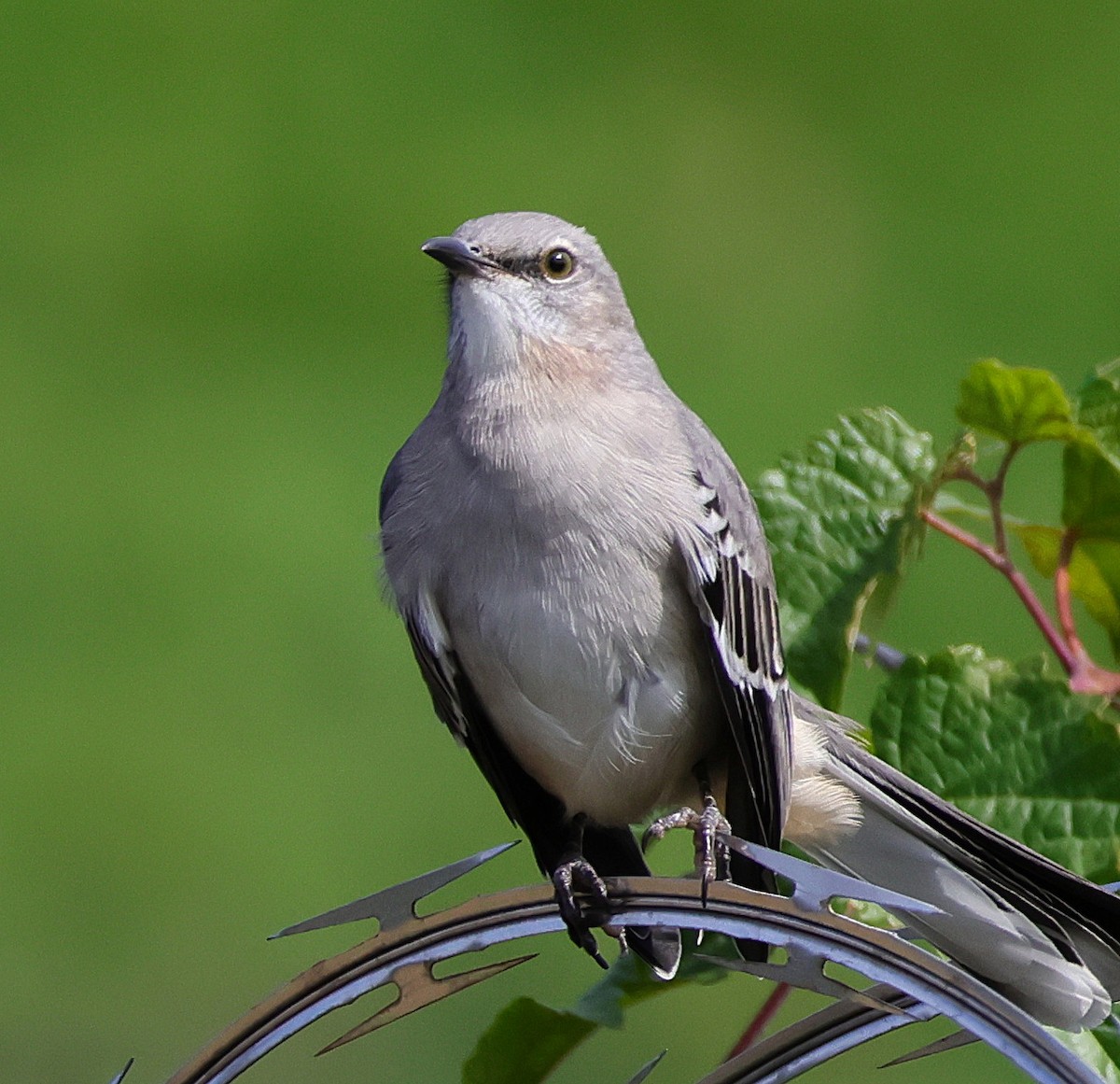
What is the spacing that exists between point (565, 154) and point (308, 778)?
2491mm

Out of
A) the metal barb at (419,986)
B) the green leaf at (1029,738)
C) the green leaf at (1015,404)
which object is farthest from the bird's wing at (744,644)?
the metal barb at (419,986)

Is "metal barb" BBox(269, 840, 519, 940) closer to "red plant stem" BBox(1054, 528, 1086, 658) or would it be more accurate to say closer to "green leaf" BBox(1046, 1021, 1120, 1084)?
"green leaf" BBox(1046, 1021, 1120, 1084)

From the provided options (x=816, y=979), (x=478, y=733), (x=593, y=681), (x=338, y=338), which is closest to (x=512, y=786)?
(x=478, y=733)

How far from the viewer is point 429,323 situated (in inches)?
238

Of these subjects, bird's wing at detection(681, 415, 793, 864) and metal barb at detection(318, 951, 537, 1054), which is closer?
metal barb at detection(318, 951, 537, 1054)

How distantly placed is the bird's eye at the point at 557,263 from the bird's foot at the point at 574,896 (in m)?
0.87

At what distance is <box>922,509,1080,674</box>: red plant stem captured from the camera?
2.30 m

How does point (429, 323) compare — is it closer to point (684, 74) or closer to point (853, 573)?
point (684, 74)

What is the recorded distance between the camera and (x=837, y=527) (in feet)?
7.72

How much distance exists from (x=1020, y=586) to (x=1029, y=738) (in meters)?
0.19

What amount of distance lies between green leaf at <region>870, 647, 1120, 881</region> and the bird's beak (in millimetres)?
851

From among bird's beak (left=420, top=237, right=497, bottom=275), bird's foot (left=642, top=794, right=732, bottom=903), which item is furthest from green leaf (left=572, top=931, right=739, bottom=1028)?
bird's beak (left=420, top=237, right=497, bottom=275)

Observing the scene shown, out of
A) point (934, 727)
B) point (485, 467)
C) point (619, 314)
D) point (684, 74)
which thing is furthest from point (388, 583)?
point (684, 74)

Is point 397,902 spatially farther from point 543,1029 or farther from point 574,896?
point 543,1029
